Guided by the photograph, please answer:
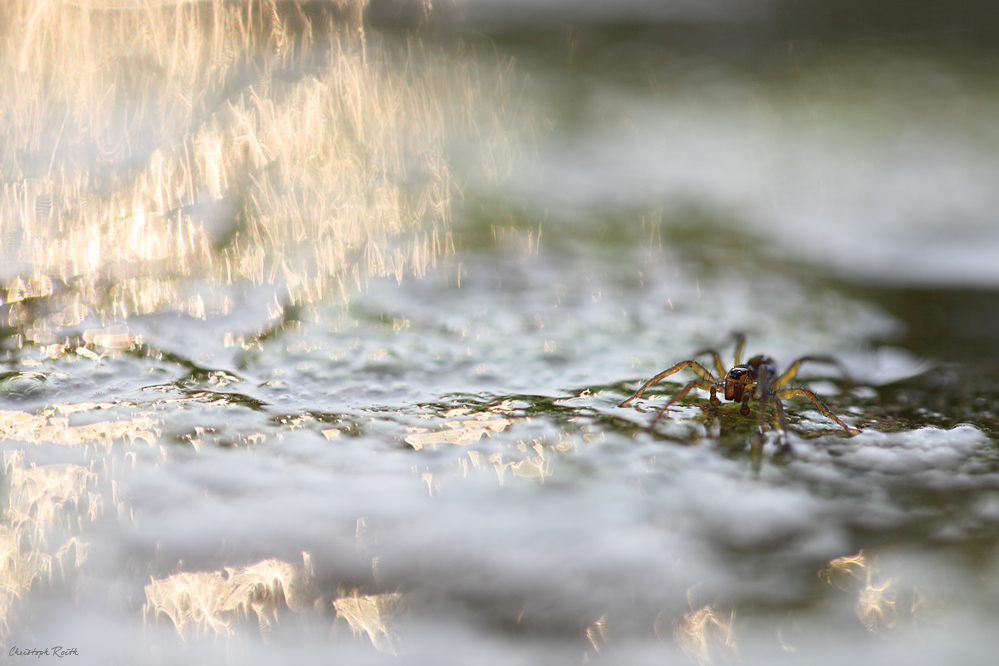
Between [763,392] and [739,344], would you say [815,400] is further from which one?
[739,344]

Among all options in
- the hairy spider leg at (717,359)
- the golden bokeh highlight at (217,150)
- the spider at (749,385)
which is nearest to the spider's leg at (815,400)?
the spider at (749,385)

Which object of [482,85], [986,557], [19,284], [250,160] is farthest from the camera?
[482,85]

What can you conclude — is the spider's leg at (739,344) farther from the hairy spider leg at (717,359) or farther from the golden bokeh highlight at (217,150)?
the golden bokeh highlight at (217,150)

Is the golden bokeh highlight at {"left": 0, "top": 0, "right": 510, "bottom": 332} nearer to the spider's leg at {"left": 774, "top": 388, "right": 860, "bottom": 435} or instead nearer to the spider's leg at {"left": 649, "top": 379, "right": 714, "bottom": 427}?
the spider's leg at {"left": 649, "top": 379, "right": 714, "bottom": 427}

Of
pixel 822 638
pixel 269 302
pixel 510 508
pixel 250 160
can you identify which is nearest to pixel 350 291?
pixel 269 302

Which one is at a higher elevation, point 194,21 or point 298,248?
point 194,21

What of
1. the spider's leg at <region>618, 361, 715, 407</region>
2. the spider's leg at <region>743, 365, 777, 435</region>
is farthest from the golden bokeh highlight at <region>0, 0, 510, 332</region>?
the spider's leg at <region>743, 365, 777, 435</region>

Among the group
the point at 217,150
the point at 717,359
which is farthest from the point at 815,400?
the point at 217,150

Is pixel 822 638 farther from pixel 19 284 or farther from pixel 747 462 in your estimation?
pixel 19 284
